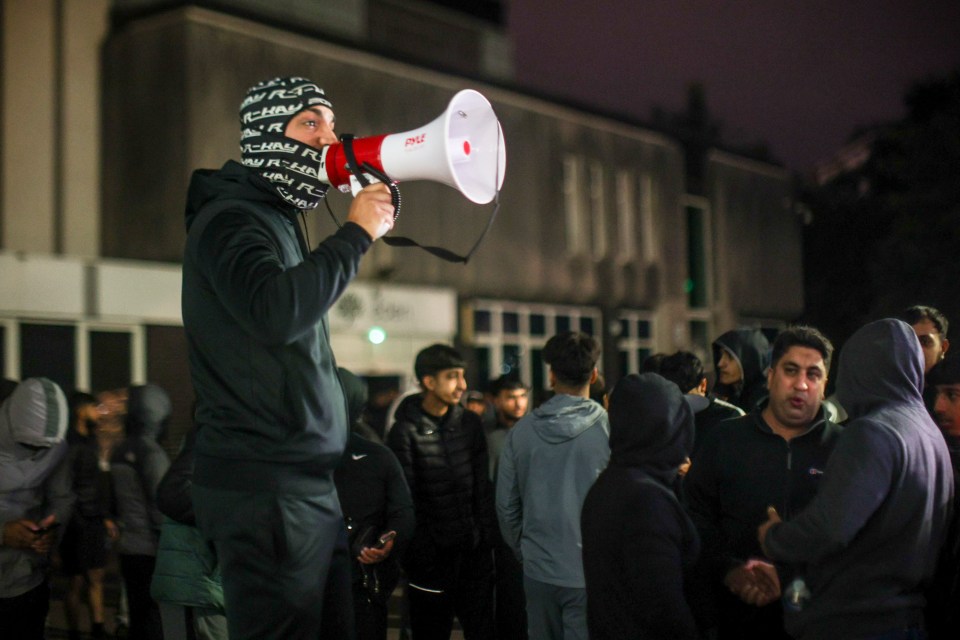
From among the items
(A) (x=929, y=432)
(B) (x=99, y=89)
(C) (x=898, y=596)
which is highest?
(B) (x=99, y=89)

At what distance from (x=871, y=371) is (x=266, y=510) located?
2.12m

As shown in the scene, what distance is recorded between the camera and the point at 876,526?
142 inches

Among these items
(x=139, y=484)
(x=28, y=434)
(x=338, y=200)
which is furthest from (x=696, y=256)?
(x=28, y=434)

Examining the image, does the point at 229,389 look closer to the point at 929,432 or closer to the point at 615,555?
the point at 615,555

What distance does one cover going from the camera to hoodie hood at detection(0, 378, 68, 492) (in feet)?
19.2

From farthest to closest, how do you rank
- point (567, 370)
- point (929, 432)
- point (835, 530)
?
point (567, 370), point (929, 432), point (835, 530)

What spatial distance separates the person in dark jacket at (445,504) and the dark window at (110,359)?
466 inches

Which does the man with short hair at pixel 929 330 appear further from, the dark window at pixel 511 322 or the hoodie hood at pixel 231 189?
the dark window at pixel 511 322

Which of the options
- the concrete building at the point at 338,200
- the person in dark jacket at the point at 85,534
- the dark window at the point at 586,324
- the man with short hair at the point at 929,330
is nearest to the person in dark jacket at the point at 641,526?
the man with short hair at the point at 929,330

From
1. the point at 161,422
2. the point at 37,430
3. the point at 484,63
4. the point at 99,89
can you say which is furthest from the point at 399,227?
the point at 37,430

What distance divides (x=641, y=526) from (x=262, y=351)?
1525 millimetres

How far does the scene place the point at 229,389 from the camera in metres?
2.90

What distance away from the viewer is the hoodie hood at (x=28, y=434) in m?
5.85

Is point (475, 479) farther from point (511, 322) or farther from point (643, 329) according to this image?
point (643, 329)
